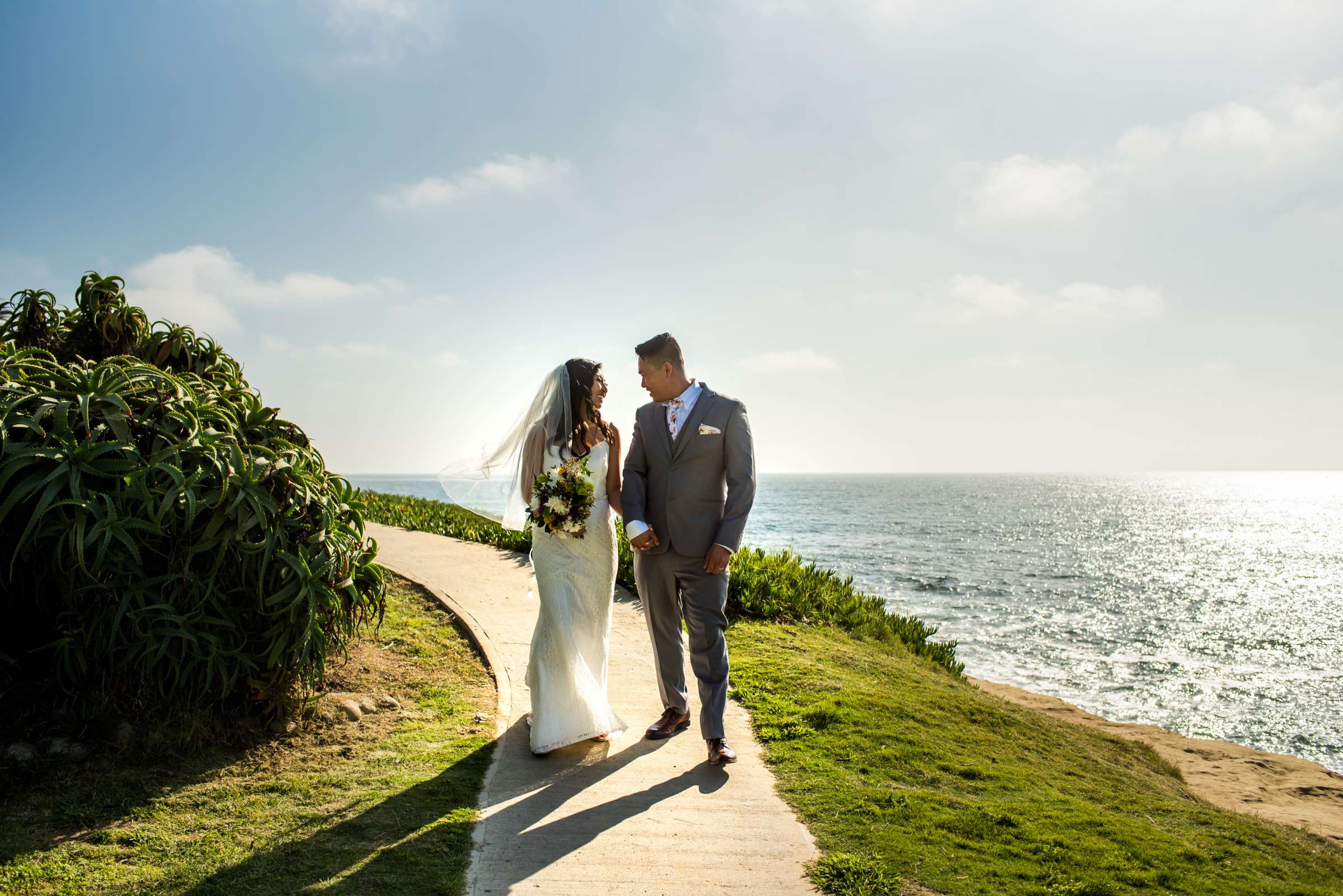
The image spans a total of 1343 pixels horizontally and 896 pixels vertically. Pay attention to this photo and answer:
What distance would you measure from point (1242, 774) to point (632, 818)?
944 centimetres

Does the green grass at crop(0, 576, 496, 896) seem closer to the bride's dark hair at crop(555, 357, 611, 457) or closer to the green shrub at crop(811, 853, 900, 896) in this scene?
the green shrub at crop(811, 853, 900, 896)

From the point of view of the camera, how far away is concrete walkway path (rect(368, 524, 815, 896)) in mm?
→ 3572

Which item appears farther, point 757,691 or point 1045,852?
point 757,691

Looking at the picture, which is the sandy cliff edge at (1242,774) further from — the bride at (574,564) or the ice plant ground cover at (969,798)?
the bride at (574,564)

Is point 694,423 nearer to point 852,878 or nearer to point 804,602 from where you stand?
point 852,878

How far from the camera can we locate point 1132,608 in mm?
24641

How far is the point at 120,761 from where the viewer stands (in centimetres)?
433

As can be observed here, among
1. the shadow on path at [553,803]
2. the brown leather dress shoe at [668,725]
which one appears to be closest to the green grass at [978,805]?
the brown leather dress shoe at [668,725]

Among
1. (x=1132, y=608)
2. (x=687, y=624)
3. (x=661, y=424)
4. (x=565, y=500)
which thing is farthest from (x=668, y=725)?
(x=1132, y=608)

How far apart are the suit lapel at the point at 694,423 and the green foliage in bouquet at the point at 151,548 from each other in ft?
6.94

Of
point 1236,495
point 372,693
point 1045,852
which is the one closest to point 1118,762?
point 1045,852

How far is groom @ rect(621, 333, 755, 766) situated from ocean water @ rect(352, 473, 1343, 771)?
36.1ft

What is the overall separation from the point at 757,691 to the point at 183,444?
14.7ft

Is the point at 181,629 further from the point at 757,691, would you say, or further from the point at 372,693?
the point at 757,691
